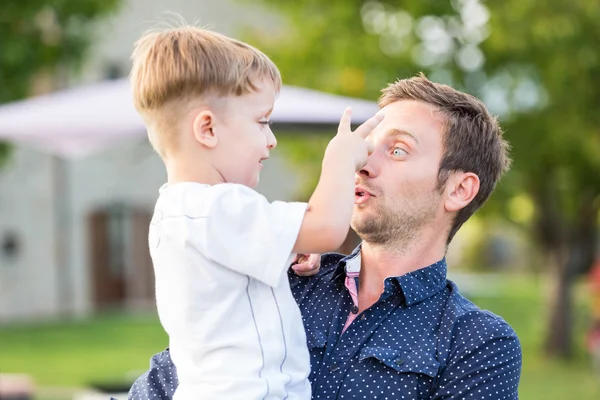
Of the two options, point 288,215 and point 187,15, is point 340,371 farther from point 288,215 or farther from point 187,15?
point 187,15

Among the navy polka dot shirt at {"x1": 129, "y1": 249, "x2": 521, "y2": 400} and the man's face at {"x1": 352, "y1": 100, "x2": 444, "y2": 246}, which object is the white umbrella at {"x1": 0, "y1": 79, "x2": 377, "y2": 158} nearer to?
the man's face at {"x1": 352, "y1": 100, "x2": 444, "y2": 246}

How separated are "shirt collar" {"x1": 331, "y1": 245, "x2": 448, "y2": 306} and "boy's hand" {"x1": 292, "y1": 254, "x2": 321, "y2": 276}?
56 millimetres

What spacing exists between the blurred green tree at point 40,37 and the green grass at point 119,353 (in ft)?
10.9

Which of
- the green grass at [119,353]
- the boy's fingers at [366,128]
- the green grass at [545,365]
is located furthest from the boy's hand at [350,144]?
the green grass at [545,365]

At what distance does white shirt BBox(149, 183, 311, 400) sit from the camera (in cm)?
221

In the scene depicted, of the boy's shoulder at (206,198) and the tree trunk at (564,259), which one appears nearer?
the boy's shoulder at (206,198)

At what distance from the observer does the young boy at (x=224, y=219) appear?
7.26 feet

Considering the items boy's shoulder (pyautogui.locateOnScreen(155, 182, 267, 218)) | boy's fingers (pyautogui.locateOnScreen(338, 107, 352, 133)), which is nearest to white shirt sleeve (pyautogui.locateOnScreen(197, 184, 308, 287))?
boy's shoulder (pyautogui.locateOnScreen(155, 182, 267, 218))

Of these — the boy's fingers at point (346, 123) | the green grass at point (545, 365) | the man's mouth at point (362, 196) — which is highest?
the green grass at point (545, 365)

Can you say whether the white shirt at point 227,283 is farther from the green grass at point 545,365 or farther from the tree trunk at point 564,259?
the tree trunk at point 564,259

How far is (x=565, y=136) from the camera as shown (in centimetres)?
1395

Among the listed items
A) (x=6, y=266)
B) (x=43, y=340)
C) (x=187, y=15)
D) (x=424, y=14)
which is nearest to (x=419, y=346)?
(x=424, y=14)

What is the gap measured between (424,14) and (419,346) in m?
11.2

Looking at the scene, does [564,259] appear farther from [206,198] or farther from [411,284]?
[206,198]
